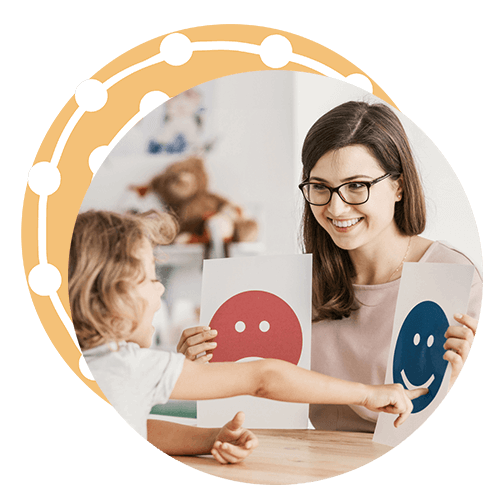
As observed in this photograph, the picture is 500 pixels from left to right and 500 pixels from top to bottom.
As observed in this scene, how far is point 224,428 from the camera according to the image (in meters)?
1.85

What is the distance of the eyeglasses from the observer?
178 cm

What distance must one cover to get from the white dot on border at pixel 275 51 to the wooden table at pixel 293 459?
132 cm

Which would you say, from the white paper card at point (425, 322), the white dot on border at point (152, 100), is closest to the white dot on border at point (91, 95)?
the white dot on border at point (152, 100)

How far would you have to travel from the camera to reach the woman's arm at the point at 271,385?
1.78 metres

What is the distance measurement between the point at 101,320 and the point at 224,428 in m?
0.52

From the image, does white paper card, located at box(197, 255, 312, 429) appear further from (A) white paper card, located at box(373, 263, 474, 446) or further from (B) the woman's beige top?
(A) white paper card, located at box(373, 263, 474, 446)

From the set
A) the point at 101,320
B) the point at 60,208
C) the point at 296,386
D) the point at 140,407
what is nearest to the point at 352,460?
the point at 296,386

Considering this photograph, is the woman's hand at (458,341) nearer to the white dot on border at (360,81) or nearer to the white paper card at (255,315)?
the white paper card at (255,315)

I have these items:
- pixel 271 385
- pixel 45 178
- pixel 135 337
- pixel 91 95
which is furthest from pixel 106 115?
pixel 271 385

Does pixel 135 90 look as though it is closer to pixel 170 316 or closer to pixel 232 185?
pixel 232 185

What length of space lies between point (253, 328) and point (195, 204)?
432 mm

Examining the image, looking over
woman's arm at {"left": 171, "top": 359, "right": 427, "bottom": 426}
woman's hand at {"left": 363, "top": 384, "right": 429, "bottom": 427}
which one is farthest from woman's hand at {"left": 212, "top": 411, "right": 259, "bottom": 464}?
woman's hand at {"left": 363, "top": 384, "right": 429, "bottom": 427}

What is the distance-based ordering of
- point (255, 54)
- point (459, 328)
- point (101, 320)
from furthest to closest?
point (255, 54) < point (459, 328) < point (101, 320)

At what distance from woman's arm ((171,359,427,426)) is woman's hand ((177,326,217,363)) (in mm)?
33
